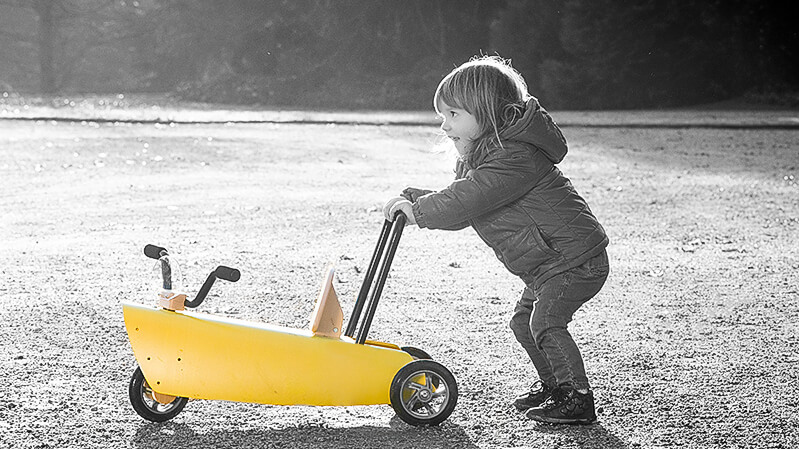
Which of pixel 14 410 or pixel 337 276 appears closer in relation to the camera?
pixel 14 410

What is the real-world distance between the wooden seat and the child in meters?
0.30

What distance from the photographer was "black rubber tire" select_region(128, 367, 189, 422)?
10.6 ft

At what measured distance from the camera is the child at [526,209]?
10.6 feet

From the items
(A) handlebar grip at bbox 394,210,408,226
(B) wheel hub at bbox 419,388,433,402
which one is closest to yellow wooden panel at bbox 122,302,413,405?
(B) wheel hub at bbox 419,388,433,402

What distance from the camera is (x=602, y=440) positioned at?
3207 mm

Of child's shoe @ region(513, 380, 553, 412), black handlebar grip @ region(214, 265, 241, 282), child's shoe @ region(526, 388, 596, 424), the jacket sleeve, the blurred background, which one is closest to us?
black handlebar grip @ region(214, 265, 241, 282)

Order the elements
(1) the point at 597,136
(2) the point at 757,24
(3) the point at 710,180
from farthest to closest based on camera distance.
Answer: (2) the point at 757,24, (1) the point at 597,136, (3) the point at 710,180

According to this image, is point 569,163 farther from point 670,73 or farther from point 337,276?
point 670,73

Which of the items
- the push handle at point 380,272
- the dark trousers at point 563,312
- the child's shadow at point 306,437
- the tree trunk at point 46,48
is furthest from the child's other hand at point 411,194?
the tree trunk at point 46,48

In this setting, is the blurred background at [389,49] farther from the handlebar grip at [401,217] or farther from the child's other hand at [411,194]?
the handlebar grip at [401,217]

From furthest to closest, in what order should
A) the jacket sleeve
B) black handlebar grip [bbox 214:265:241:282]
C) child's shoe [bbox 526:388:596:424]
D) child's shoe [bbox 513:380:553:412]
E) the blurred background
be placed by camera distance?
the blurred background < child's shoe [bbox 513:380:553:412] < child's shoe [bbox 526:388:596:424] < the jacket sleeve < black handlebar grip [bbox 214:265:241:282]

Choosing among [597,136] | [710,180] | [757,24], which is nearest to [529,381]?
[710,180]

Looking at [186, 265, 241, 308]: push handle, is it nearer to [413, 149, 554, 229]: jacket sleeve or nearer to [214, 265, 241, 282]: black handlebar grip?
[214, 265, 241, 282]: black handlebar grip

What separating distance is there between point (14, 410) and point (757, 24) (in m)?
22.4
